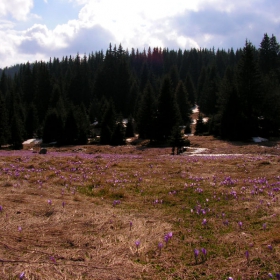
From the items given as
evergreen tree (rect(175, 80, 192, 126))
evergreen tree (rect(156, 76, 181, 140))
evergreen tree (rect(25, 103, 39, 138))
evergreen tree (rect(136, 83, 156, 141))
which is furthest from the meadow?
evergreen tree (rect(175, 80, 192, 126))

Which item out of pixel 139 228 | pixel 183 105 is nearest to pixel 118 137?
pixel 183 105

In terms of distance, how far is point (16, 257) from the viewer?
4535mm

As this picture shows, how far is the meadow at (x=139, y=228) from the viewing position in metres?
4.27

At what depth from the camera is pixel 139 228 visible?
5844 mm

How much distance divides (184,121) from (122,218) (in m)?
65.3

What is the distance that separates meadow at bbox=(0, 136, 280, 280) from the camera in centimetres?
427

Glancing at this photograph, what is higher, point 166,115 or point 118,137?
point 166,115

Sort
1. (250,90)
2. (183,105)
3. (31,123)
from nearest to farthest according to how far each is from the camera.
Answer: (250,90) → (31,123) → (183,105)

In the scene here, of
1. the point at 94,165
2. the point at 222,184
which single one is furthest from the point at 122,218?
the point at 94,165

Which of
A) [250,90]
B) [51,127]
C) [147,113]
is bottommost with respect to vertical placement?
[51,127]

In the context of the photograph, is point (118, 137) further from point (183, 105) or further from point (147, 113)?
point (183, 105)

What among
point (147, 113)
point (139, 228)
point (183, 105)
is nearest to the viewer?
point (139, 228)

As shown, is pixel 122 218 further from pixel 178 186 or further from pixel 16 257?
pixel 178 186

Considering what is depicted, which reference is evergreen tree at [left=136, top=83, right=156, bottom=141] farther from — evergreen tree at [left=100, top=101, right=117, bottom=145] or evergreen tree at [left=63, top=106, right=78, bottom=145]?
evergreen tree at [left=63, top=106, right=78, bottom=145]
